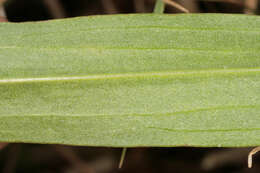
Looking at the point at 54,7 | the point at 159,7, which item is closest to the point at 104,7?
the point at 54,7

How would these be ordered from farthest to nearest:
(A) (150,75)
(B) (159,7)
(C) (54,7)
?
(C) (54,7)
(B) (159,7)
(A) (150,75)

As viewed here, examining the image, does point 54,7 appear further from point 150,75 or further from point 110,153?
point 150,75

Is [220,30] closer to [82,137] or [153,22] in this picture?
[153,22]

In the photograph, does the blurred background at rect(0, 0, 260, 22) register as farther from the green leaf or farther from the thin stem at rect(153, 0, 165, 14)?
the green leaf

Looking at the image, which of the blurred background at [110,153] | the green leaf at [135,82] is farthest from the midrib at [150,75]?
the blurred background at [110,153]

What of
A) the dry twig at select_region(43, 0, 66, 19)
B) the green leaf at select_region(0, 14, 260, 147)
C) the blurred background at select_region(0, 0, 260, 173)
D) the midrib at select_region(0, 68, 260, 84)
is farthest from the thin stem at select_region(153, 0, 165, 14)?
the dry twig at select_region(43, 0, 66, 19)
